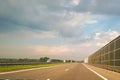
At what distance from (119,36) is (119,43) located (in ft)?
3.15

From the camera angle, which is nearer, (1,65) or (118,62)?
(118,62)

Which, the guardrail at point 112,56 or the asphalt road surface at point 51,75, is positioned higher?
the guardrail at point 112,56

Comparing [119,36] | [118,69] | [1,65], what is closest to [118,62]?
[118,69]

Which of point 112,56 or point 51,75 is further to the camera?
point 112,56

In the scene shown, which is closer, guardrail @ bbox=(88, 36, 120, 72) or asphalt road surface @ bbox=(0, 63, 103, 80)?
asphalt road surface @ bbox=(0, 63, 103, 80)

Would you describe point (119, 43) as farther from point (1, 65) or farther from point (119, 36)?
point (1, 65)

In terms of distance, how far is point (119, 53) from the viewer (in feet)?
114

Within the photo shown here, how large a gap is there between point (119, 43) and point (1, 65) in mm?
20930

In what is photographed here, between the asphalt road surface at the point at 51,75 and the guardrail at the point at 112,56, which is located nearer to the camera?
the asphalt road surface at the point at 51,75

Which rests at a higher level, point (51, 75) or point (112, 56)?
point (112, 56)

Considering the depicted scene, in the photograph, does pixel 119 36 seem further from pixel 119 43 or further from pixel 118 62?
pixel 118 62

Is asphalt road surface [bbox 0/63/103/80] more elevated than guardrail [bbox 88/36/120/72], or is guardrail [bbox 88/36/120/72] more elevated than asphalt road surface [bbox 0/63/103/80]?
guardrail [bbox 88/36/120/72]

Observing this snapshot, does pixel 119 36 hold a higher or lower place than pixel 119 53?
higher

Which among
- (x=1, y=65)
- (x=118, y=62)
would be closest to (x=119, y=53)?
(x=118, y=62)
